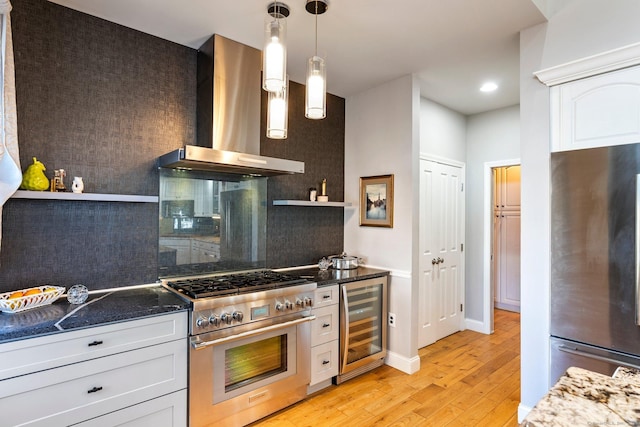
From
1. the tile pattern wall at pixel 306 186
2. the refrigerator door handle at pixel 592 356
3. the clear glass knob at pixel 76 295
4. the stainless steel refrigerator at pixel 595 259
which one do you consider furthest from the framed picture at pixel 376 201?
the clear glass knob at pixel 76 295

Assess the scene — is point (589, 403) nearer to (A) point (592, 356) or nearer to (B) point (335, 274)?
(A) point (592, 356)

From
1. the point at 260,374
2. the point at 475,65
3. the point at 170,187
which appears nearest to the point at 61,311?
the point at 170,187

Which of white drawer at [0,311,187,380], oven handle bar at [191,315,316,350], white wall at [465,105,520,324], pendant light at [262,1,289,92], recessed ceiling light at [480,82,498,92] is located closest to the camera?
white drawer at [0,311,187,380]

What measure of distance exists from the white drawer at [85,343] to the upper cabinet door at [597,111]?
8.82 ft

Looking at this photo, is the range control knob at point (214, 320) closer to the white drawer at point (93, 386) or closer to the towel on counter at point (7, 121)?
the white drawer at point (93, 386)

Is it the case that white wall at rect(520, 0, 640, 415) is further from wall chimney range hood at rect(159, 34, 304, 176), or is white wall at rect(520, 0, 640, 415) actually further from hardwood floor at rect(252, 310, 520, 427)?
wall chimney range hood at rect(159, 34, 304, 176)

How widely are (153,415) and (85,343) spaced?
589 millimetres

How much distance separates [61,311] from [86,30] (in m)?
1.83

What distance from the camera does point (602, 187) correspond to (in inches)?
81.7

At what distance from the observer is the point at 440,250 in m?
4.06

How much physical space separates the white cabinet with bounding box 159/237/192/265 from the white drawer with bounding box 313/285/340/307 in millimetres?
1071

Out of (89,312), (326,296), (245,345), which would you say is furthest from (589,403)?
(89,312)

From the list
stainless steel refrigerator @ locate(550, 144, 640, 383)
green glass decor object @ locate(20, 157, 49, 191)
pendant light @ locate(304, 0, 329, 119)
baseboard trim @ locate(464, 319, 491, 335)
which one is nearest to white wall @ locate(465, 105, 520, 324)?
baseboard trim @ locate(464, 319, 491, 335)

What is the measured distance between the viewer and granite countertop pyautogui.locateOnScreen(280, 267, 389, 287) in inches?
115
